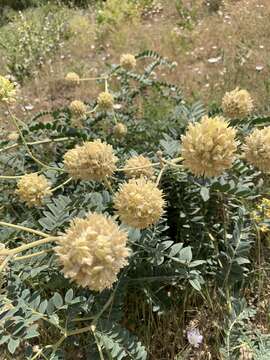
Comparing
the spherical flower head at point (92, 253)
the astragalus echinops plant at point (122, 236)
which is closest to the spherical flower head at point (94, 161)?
the astragalus echinops plant at point (122, 236)

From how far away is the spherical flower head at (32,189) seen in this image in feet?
5.38

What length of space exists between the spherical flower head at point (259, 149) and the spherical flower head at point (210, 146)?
165 millimetres

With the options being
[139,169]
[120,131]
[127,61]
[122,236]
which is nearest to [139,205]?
[122,236]

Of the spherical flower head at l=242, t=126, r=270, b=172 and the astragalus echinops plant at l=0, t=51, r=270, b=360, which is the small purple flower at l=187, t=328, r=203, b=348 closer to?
the astragalus echinops plant at l=0, t=51, r=270, b=360

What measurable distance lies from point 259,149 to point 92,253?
0.70 metres

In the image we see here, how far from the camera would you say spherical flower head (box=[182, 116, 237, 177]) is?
1.29 meters

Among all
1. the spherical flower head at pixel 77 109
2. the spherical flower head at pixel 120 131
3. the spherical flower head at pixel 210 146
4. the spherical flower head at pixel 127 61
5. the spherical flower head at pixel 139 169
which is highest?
the spherical flower head at pixel 210 146

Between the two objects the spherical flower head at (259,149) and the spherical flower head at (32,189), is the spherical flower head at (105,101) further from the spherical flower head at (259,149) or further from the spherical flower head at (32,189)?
the spherical flower head at (259,149)

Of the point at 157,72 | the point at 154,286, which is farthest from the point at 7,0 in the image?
the point at 154,286

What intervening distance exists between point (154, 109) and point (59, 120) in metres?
0.88

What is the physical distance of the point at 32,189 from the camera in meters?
1.63

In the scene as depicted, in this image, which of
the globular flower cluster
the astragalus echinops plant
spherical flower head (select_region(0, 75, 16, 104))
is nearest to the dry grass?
the astragalus echinops plant

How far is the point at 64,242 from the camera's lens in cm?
107

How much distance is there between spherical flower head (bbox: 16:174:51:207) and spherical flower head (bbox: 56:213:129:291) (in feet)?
1.96
